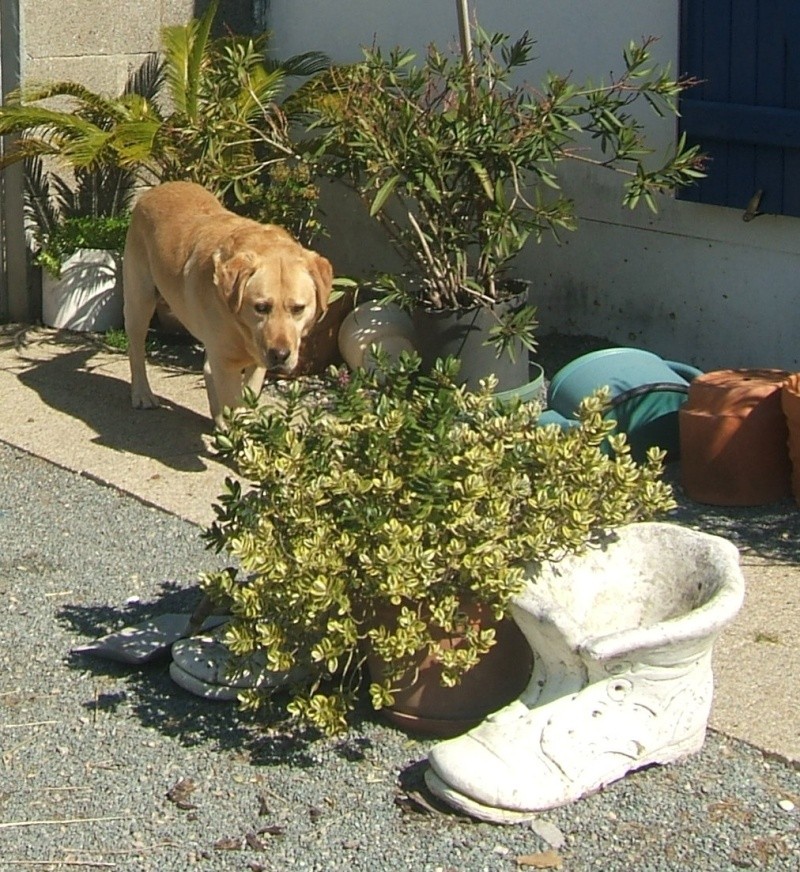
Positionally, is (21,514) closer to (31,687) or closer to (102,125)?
(31,687)

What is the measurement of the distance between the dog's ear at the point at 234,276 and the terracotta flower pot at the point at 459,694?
8.17 ft

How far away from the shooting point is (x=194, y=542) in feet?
18.8

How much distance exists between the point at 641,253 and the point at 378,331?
4.85 ft

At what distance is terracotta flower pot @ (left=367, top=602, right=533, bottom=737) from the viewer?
4.14 meters

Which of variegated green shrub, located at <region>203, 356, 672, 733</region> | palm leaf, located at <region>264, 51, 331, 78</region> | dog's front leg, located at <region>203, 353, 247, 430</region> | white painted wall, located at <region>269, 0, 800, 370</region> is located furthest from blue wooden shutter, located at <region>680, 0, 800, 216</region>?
variegated green shrub, located at <region>203, 356, 672, 733</region>

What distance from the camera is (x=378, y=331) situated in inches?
304

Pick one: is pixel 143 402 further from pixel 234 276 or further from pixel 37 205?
pixel 37 205

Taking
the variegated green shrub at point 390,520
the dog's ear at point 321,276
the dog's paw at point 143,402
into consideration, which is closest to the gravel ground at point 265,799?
the variegated green shrub at point 390,520

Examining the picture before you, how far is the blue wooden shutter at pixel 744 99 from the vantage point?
6.78 m

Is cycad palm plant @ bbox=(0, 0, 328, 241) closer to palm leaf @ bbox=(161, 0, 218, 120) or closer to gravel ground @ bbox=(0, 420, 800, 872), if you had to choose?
palm leaf @ bbox=(161, 0, 218, 120)

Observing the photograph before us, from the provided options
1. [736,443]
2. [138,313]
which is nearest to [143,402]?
[138,313]

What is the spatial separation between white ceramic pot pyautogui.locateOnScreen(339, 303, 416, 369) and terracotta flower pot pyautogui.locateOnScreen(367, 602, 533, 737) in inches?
143

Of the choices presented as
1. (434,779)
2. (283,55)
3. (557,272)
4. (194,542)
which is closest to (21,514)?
(194,542)

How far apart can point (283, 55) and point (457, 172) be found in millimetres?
3429
